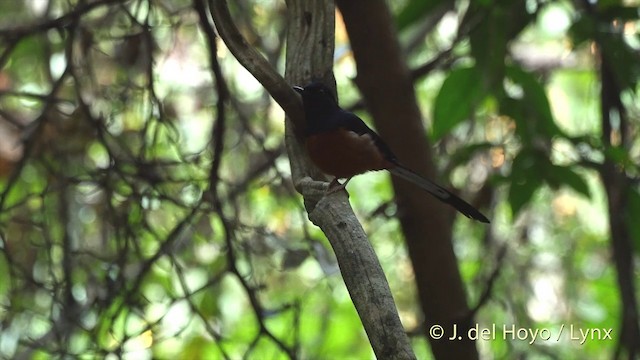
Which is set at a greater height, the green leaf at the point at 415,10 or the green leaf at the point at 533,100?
the green leaf at the point at 415,10

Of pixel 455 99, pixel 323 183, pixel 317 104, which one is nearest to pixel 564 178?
pixel 455 99

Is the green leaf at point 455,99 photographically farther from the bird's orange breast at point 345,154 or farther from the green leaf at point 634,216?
the green leaf at point 634,216

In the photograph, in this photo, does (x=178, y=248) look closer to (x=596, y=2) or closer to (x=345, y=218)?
(x=596, y=2)

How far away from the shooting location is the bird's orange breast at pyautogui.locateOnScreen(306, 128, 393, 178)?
1735mm

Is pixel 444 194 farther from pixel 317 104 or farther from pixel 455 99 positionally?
pixel 317 104

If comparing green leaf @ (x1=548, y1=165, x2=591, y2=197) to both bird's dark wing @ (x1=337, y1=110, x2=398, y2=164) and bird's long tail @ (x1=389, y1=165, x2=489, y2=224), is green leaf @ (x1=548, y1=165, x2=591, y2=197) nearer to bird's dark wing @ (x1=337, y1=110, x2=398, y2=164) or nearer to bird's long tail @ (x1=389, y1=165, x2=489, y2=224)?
bird's long tail @ (x1=389, y1=165, x2=489, y2=224)

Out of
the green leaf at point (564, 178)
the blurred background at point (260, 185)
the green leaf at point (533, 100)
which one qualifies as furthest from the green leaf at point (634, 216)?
the green leaf at point (533, 100)

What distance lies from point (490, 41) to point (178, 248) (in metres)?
1.46

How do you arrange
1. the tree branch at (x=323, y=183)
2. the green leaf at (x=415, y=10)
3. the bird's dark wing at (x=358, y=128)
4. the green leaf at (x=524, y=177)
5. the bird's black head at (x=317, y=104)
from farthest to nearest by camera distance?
the green leaf at (x=415, y=10), the green leaf at (x=524, y=177), the bird's dark wing at (x=358, y=128), the bird's black head at (x=317, y=104), the tree branch at (x=323, y=183)

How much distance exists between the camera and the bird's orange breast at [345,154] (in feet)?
5.69

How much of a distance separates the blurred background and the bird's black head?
0.41 m

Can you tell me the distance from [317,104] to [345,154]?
22 centimetres

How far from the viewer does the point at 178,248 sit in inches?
120

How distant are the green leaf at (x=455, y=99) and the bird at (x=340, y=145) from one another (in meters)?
0.15
